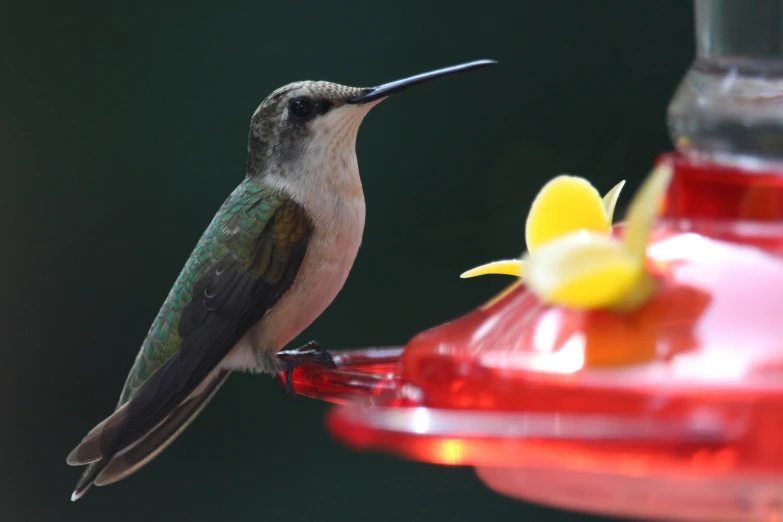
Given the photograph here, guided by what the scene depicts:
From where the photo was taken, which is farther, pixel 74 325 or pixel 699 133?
pixel 74 325

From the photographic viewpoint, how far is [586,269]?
989 millimetres

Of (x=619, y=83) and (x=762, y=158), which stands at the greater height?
(x=762, y=158)

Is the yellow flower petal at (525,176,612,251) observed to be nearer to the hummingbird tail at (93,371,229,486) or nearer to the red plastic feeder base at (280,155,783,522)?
the red plastic feeder base at (280,155,783,522)

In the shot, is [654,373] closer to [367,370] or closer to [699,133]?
[699,133]

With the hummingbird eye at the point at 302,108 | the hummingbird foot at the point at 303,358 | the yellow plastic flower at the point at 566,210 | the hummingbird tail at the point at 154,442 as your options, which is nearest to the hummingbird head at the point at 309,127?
the hummingbird eye at the point at 302,108

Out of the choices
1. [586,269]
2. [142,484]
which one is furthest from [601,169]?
[586,269]

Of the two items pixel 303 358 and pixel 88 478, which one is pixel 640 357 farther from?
pixel 88 478

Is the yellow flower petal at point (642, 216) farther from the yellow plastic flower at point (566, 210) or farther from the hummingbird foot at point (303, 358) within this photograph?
the hummingbird foot at point (303, 358)

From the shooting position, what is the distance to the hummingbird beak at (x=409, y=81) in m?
1.92

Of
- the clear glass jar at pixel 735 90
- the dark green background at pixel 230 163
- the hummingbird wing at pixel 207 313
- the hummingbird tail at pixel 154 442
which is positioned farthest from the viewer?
the dark green background at pixel 230 163

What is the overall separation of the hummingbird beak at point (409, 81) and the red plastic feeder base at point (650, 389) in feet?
2.50

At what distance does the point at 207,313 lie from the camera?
2.35m

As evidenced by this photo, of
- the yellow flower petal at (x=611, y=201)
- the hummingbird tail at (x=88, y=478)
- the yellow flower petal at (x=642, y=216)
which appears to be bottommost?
the hummingbird tail at (x=88, y=478)

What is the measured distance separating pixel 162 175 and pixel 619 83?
6.21 feet
